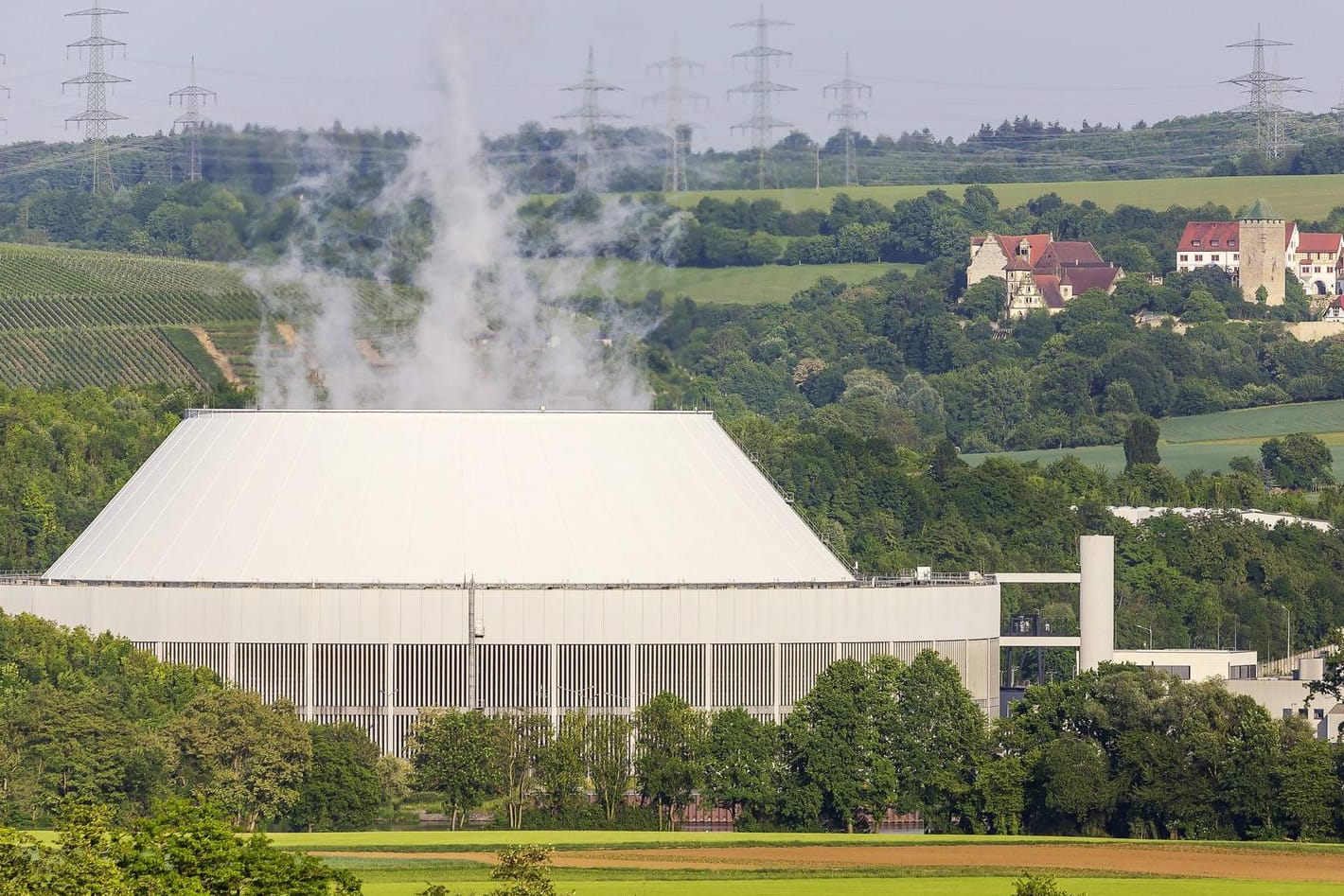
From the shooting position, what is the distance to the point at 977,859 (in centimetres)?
8519

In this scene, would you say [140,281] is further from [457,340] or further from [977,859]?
[977,859]

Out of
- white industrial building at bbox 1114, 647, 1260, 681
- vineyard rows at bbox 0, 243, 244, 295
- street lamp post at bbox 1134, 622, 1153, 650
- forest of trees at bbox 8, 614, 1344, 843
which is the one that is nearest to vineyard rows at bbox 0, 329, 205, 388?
vineyard rows at bbox 0, 243, 244, 295

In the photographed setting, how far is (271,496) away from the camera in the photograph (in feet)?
348

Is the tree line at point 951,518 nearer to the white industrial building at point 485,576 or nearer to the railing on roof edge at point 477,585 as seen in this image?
the white industrial building at point 485,576

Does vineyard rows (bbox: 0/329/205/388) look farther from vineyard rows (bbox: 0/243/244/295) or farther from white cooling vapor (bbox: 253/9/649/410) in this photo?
white cooling vapor (bbox: 253/9/649/410)

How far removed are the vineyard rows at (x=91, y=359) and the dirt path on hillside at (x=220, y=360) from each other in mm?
1419

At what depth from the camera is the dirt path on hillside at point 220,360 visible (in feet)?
589

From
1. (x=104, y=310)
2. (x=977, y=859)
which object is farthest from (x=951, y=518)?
(x=977, y=859)

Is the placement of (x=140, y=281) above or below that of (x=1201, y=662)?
above

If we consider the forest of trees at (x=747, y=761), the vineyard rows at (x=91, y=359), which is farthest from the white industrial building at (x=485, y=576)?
the vineyard rows at (x=91, y=359)

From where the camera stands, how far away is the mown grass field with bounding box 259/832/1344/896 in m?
78.4

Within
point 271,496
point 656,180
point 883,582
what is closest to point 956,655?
point 883,582

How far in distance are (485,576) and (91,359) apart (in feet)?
295

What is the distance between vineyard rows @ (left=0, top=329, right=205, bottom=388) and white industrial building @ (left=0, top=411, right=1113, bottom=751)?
239 ft
